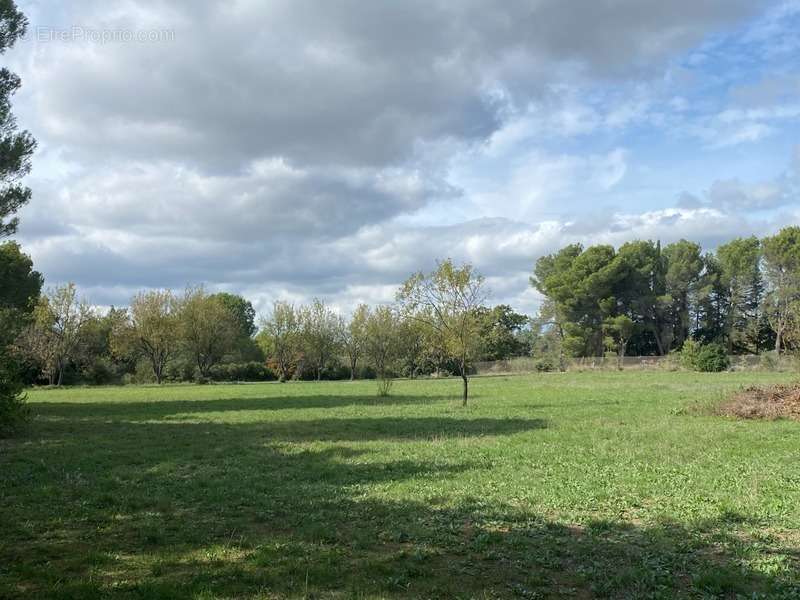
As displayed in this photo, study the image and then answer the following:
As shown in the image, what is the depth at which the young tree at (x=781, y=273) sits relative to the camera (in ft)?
231

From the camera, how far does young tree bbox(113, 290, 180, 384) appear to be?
65125 millimetres

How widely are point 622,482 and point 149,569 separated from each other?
7.72 meters

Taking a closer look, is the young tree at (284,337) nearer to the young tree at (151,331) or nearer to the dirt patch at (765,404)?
the young tree at (151,331)

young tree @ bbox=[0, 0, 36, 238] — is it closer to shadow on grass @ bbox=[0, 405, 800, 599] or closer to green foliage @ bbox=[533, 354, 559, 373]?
shadow on grass @ bbox=[0, 405, 800, 599]

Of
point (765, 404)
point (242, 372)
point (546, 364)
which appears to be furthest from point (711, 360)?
point (242, 372)

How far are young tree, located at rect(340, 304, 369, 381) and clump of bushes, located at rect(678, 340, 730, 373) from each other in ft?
123

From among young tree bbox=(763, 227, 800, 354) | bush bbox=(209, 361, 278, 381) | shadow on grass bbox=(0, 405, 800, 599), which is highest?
young tree bbox=(763, 227, 800, 354)

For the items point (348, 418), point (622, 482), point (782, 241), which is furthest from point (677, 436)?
point (782, 241)

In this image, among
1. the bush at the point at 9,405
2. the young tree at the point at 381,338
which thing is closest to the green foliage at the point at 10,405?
the bush at the point at 9,405

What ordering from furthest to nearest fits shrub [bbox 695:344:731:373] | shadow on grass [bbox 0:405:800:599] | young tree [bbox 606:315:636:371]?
1. young tree [bbox 606:315:636:371]
2. shrub [bbox 695:344:731:373]
3. shadow on grass [bbox 0:405:800:599]

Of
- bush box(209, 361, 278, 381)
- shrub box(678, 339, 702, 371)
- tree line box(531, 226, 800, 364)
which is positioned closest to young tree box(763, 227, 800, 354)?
tree line box(531, 226, 800, 364)

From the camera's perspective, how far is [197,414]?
25984 millimetres

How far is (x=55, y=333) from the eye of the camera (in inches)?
2315

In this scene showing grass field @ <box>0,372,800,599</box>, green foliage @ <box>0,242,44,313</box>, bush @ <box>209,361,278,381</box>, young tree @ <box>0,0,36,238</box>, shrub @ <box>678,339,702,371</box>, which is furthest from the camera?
bush @ <box>209,361,278,381</box>
